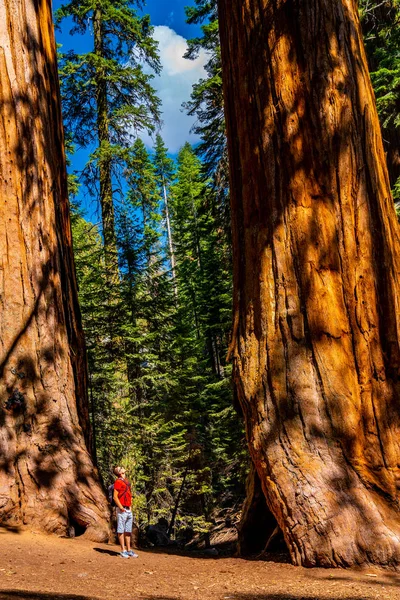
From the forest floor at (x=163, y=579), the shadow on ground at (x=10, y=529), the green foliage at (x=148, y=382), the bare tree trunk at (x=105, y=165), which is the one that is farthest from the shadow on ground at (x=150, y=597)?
the bare tree trunk at (x=105, y=165)

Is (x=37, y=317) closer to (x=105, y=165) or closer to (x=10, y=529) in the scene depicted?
(x=10, y=529)

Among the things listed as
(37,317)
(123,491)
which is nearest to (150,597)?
(123,491)

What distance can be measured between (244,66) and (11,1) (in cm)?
367

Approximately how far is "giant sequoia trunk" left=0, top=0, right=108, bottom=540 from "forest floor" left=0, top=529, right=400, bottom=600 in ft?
2.66

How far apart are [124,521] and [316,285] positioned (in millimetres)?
3477

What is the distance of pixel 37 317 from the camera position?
682cm

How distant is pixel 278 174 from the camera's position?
5.30 meters

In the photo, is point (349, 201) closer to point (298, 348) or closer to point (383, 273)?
point (383, 273)

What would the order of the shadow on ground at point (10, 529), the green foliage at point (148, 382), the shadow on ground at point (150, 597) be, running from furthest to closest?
the green foliage at point (148, 382) → the shadow on ground at point (10, 529) → the shadow on ground at point (150, 597)

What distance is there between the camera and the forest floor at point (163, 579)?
3.60 metres

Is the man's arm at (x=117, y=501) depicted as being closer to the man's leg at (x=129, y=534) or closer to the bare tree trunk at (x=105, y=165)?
the man's leg at (x=129, y=534)

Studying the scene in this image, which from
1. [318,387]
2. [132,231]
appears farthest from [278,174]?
[132,231]

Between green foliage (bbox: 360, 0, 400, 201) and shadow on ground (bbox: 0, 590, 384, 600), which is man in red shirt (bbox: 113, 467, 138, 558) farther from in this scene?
green foliage (bbox: 360, 0, 400, 201)

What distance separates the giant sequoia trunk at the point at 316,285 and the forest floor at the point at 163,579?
38 centimetres
